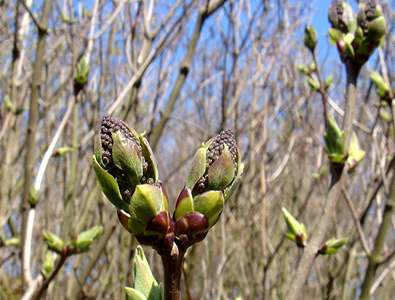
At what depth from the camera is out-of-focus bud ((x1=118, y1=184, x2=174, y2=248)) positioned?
0.54 meters

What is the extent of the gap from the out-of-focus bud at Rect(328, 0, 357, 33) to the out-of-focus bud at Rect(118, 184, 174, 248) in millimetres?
981

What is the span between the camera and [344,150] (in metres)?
1.08

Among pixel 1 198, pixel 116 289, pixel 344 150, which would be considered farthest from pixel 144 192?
pixel 116 289

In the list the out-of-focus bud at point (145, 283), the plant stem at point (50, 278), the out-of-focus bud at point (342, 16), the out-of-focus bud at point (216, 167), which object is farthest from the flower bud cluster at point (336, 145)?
the plant stem at point (50, 278)

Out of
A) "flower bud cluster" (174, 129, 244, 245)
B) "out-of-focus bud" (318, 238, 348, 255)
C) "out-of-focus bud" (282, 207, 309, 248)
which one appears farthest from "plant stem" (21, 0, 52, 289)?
"flower bud cluster" (174, 129, 244, 245)

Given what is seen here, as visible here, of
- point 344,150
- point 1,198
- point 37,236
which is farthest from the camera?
point 37,236

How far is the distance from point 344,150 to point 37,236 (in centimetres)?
421

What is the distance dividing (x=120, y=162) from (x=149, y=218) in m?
0.09

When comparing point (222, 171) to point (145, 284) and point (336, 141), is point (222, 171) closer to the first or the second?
point (145, 284)

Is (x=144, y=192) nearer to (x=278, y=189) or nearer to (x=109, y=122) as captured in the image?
(x=109, y=122)

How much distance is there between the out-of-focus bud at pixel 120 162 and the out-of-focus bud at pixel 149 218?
4 cm

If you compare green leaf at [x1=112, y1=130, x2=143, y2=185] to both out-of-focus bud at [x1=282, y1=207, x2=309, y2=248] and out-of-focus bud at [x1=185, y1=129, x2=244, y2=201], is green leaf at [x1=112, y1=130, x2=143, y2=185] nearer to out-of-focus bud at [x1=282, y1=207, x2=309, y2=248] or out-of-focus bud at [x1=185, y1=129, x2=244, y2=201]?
out-of-focus bud at [x1=185, y1=129, x2=244, y2=201]

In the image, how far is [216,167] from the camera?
1.91 ft

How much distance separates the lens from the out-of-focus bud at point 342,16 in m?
1.23
